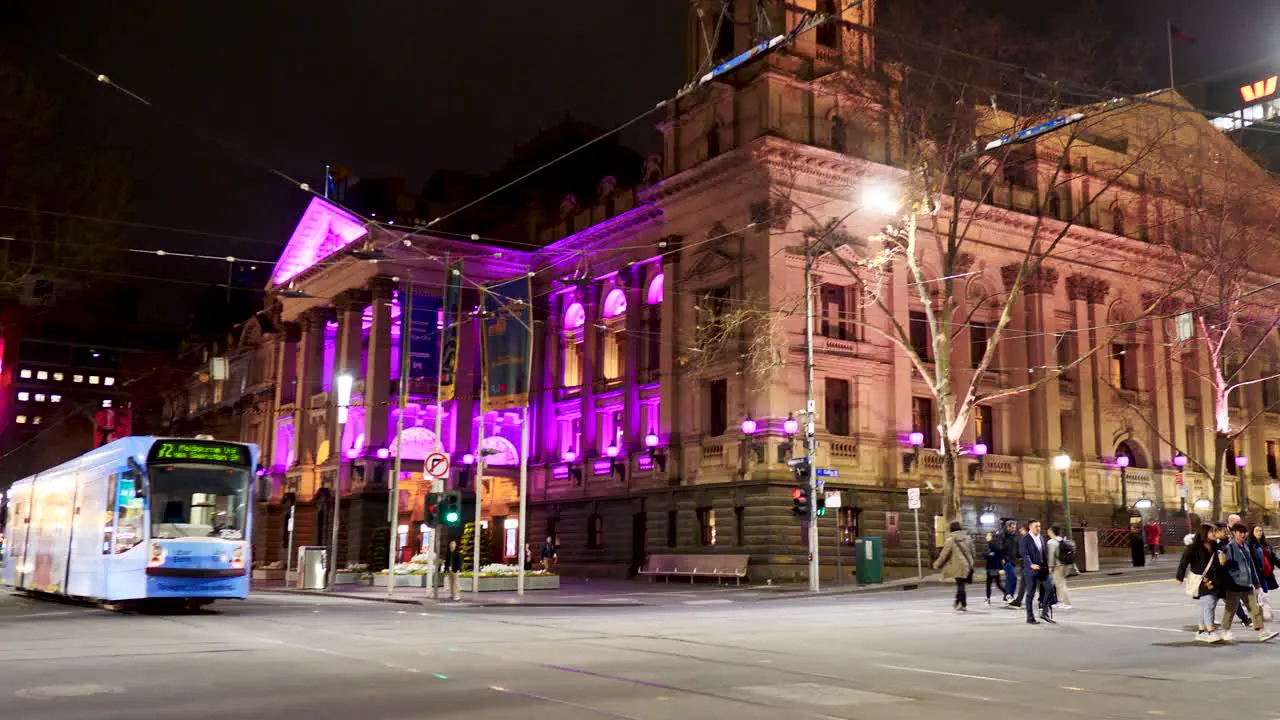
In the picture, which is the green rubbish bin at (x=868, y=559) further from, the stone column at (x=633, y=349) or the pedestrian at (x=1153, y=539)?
the pedestrian at (x=1153, y=539)

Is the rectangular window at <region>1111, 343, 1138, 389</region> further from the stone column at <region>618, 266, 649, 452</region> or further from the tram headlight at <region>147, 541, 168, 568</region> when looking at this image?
the tram headlight at <region>147, 541, 168, 568</region>

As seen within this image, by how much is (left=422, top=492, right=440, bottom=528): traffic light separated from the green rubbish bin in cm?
1323

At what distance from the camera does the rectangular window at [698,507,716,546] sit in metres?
42.5

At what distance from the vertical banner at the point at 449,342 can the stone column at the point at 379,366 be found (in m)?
7.47

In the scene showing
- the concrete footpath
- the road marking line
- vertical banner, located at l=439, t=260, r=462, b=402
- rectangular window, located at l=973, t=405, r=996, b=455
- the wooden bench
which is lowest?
the concrete footpath

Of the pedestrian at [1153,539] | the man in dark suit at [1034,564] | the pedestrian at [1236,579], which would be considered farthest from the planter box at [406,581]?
the pedestrian at [1153,539]

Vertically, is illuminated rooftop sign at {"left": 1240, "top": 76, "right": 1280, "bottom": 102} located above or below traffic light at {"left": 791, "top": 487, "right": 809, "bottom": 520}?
above

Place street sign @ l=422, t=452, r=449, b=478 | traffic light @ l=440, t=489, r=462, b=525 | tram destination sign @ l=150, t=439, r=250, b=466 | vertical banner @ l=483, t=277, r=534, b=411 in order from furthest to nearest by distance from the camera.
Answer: vertical banner @ l=483, t=277, r=534, b=411 < street sign @ l=422, t=452, r=449, b=478 < traffic light @ l=440, t=489, r=462, b=525 < tram destination sign @ l=150, t=439, r=250, b=466

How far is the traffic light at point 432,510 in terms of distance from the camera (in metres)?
29.2

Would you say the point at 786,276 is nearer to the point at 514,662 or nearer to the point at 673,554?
the point at 673,554

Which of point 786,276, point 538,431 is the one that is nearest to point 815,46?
point 786,276

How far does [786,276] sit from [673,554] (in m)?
11.1

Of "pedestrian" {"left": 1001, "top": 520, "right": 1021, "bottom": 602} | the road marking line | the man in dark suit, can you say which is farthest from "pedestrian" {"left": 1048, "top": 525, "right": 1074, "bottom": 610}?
the road marking line

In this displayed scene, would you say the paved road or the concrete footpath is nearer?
the paved road
